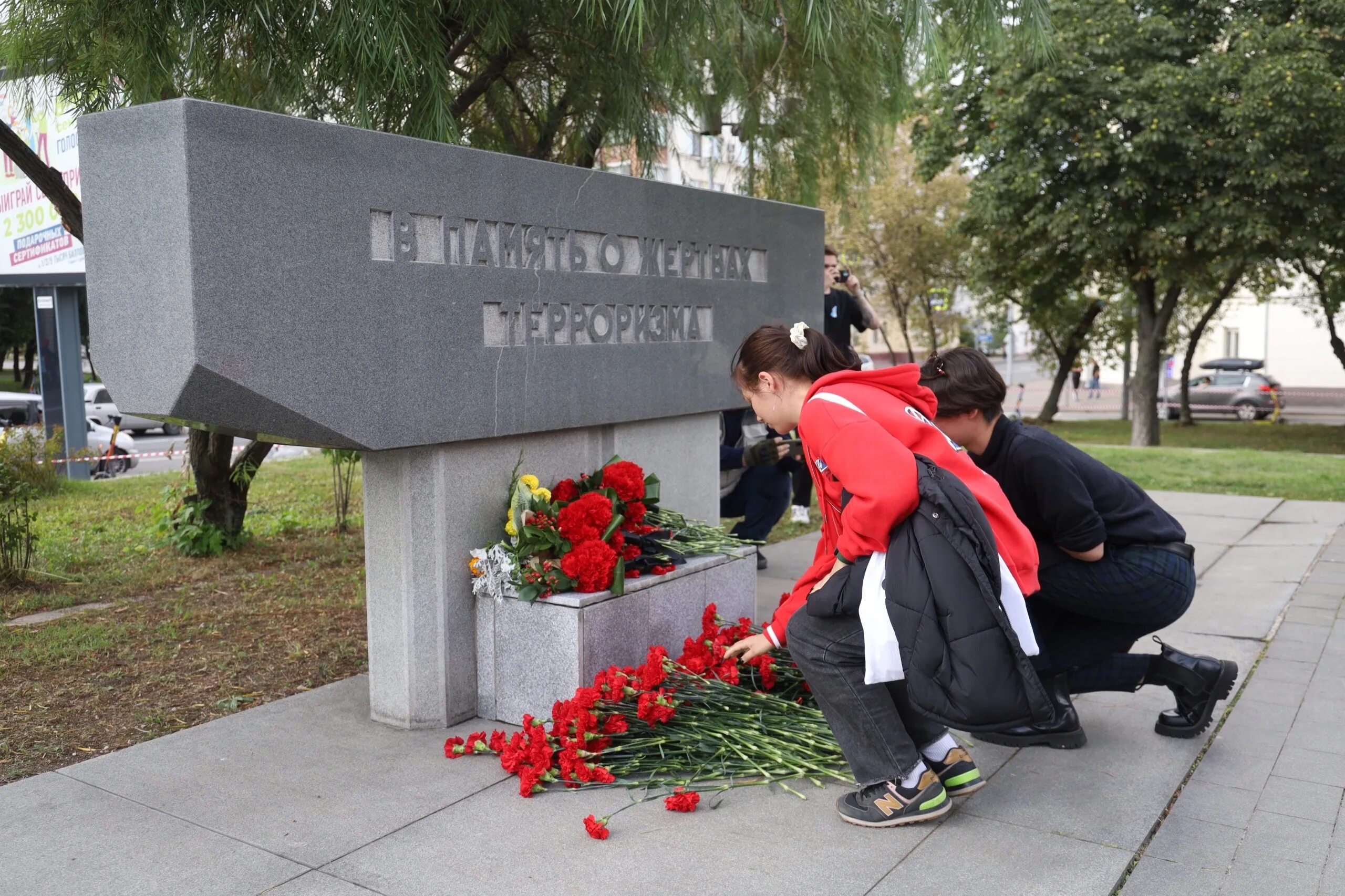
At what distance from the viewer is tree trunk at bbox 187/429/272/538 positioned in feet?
23.0

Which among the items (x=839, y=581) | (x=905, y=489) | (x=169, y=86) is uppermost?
(x=169, y=86)

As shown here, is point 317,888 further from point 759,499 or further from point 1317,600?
point 1317,600

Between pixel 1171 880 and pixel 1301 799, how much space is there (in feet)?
2.64

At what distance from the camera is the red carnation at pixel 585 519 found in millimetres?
3961

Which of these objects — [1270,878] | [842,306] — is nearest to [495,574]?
[1270,878]

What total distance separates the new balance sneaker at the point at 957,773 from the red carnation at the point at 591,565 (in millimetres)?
1219

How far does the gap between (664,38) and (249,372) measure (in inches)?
105

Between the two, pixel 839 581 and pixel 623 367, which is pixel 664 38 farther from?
pixel 839 581

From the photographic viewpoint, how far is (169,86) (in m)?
5.33

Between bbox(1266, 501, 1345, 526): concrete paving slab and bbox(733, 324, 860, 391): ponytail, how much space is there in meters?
6.35

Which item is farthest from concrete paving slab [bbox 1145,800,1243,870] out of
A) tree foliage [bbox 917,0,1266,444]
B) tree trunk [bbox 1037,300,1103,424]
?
tree trunk [bbox 1037,300,1103,424]

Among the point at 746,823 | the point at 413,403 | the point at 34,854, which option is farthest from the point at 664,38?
the point at 34,854

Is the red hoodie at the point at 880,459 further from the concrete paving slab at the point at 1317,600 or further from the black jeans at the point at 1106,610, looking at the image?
the concrete paving slab at the point at 1317,600

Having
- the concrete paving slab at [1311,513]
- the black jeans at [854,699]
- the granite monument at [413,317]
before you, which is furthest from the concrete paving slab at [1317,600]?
the black jeans at [854,699]
